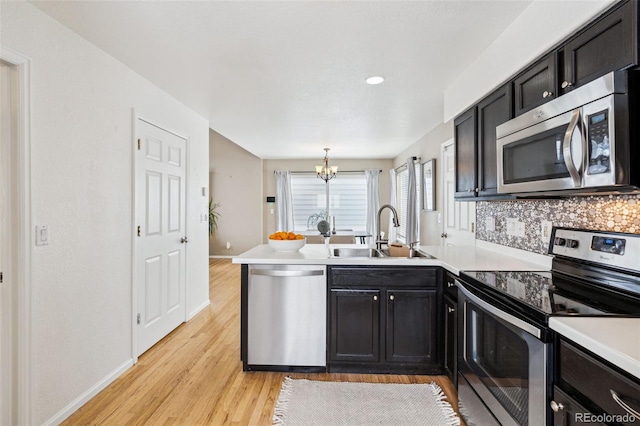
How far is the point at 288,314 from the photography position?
257cm

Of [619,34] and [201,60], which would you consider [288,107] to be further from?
[619,34]

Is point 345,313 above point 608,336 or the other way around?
the other way around

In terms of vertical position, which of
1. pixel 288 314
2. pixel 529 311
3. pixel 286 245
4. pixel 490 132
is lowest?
pixel 288 314

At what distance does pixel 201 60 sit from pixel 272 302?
1867 mm

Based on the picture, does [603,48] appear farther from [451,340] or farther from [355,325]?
[355,325]

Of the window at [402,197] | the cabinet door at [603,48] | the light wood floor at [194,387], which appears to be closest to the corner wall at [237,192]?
the window at [402,197]

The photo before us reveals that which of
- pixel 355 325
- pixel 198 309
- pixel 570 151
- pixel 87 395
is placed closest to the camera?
pixel 570 151

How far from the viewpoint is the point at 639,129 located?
1229 millimetres

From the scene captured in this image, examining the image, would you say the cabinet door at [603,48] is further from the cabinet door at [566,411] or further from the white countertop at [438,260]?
the cabinet door at [566,411]

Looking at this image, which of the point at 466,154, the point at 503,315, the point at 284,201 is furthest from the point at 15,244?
the point at 284,201

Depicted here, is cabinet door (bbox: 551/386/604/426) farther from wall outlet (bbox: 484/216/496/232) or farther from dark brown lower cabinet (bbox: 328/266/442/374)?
wall outlet (bbox: 484/216/496/232)

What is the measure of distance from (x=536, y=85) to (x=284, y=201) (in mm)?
6517

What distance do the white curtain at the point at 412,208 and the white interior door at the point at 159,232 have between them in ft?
10.9

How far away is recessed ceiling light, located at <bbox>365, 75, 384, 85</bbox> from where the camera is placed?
2.90 m
